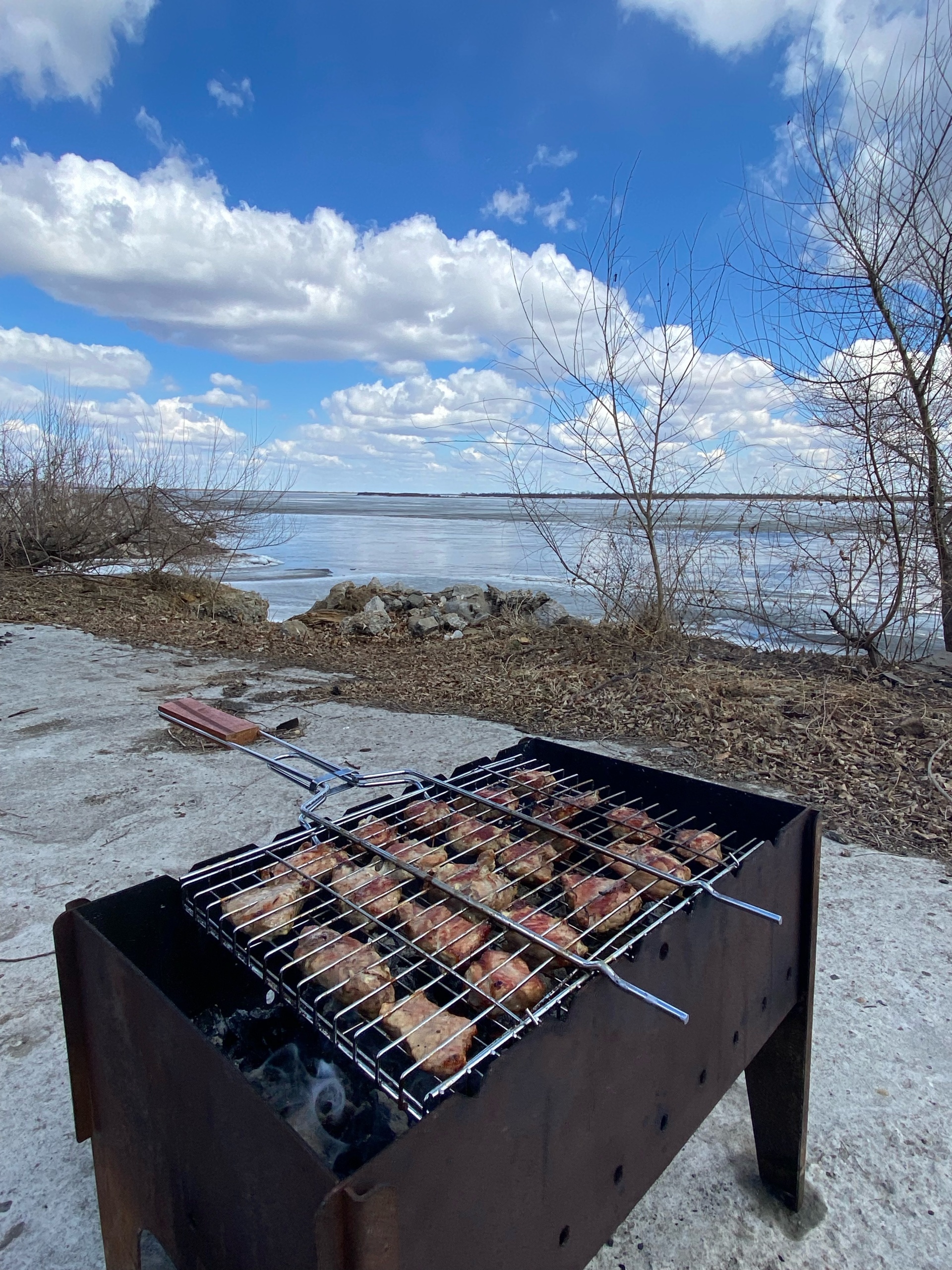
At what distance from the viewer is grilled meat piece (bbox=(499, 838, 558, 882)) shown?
162 centimetres

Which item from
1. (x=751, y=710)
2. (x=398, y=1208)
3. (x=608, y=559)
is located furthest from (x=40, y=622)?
(x=398, y=1208)

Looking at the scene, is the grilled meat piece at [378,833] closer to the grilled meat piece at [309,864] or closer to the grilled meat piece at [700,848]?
the grilled meat piece at [309,864]

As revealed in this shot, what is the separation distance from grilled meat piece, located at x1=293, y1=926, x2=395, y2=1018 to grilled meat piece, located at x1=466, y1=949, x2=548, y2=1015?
0.47 ft

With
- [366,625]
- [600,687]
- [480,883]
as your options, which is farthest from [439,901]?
[366,625]

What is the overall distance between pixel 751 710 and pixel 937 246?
3580mm

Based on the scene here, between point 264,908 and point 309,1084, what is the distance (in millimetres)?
320

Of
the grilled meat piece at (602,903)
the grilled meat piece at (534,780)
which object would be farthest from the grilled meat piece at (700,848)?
the grilled meat piece at (534,780)

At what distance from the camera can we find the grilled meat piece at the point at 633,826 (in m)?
1.75

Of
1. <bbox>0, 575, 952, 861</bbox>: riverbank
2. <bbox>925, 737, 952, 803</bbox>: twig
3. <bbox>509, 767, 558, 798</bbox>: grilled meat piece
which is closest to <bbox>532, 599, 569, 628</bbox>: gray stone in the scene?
<bbox>0, 575, 952, 861</bbox>: riverbank

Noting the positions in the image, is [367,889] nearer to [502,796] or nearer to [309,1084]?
[309,1084]

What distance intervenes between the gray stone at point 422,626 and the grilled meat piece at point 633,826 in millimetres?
6731

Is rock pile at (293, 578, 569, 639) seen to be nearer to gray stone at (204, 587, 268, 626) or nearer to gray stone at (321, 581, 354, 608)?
gray stone at (321, 581, 354, 608)

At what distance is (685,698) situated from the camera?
16.8 ft

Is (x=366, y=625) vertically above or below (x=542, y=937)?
below
